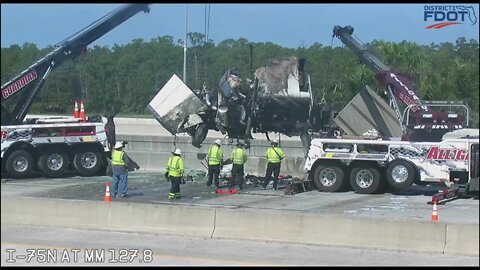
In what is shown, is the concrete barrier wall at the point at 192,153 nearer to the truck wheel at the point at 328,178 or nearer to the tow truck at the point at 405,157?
the truck wheel at the point at 328,178

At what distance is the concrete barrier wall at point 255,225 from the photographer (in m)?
15.1

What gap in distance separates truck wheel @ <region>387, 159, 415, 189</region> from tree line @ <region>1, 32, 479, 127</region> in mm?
1768

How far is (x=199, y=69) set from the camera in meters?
31.1

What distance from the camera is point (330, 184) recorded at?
930 inches

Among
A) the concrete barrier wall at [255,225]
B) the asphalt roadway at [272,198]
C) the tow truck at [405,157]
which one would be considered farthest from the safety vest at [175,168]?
the tow truck at [405,157]

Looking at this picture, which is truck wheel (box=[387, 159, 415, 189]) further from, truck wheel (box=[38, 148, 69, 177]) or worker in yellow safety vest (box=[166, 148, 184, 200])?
truck wheel (box=[38, 148, 69, 177])

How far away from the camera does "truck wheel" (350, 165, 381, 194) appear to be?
23.0 meters

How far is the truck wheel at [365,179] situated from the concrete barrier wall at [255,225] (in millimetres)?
6681

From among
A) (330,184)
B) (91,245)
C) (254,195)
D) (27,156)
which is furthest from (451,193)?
(27,156)

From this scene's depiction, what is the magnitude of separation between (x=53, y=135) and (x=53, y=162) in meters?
0.85

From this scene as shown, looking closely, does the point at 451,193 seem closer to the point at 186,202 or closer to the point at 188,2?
the point at 186,202

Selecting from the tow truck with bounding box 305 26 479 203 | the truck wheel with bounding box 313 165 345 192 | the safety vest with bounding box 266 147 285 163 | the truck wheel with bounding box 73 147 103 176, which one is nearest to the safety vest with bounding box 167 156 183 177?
the safety vest with bounding box 266 147 285 163

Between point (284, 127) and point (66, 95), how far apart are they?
7.10 metres

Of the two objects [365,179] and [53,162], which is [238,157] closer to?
[365,179]
